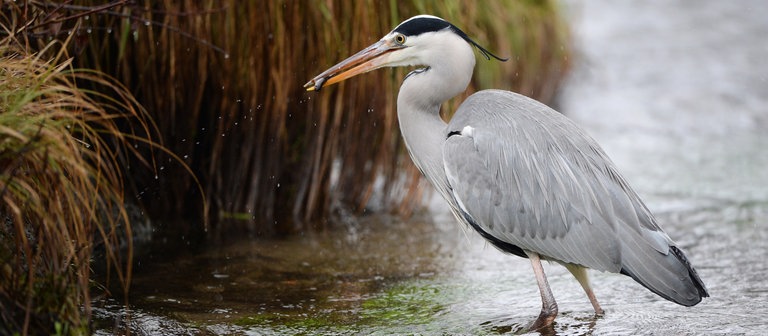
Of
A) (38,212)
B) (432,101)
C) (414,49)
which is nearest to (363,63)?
(414,49)

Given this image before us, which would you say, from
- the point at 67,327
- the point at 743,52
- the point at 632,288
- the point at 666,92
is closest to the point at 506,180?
the point at 632,288

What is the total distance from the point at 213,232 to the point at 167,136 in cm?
70

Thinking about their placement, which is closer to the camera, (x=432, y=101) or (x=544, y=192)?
(x=544, y=192)

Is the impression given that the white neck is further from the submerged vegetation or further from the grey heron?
the submerged vegetation

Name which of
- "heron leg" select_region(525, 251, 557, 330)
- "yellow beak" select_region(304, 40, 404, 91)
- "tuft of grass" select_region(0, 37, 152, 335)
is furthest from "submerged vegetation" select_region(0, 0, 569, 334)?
"heron leg" select_region(525, 251, 557, 330)

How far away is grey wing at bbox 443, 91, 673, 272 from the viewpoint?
15.7 feet

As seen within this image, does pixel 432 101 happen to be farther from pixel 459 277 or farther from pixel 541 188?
pixel 459 277

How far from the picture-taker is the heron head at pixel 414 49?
5113mm

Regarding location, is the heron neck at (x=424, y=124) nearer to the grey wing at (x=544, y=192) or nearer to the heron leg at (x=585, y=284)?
the grey wing at (x=544, y=192)

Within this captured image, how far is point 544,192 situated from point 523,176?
125 millimetres

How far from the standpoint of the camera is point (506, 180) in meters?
4.95

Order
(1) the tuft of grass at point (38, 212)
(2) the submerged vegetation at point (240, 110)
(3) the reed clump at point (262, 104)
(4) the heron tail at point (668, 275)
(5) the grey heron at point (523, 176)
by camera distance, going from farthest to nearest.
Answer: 1. (3) the reed clump at point (262, 104)
2. (2) the submerged vegetation at point (240, 110)
3. (5) the grey heron at point (523, 176)
4. (4) the heron tail at point (668, 275)
5. (1) the tuft of grass at point (38, 212)

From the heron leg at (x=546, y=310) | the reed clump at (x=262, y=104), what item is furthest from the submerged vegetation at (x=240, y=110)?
the heron leg at (x=546, y=310)

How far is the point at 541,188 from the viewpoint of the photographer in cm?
491
